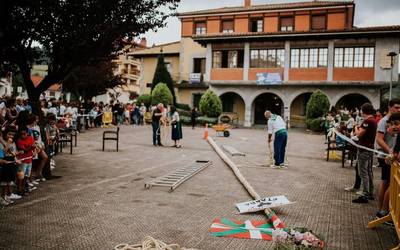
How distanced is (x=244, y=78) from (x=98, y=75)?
Result: 44.8 feet

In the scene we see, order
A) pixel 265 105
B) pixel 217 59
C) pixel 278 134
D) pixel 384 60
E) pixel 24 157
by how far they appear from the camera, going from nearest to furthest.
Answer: pixel 24 157 → pixel 278 134 → pixel 384 60 → pixel 217 59 → pixel 265 105

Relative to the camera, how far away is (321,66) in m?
33.3

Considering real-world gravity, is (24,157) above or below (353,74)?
below

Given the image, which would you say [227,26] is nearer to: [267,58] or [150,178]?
[267,58]

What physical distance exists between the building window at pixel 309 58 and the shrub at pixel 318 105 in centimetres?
429

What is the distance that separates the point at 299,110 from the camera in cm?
3641

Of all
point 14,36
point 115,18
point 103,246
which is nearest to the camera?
point 103,246

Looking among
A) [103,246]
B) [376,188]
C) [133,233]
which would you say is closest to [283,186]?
[376,188]

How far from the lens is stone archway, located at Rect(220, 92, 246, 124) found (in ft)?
127

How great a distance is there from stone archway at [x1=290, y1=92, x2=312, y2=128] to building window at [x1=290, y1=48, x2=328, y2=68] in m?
3.16

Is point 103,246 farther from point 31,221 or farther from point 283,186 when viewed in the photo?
point 283,186

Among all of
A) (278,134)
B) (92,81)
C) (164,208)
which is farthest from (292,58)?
(164,208)

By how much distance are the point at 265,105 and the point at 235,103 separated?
3.04 meters

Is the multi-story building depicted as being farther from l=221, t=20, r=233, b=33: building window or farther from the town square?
the town square
